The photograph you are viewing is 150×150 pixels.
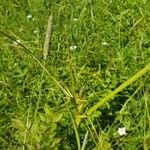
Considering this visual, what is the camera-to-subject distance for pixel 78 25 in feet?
9.43

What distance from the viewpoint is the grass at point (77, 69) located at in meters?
1.81

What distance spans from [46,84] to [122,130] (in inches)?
20.9

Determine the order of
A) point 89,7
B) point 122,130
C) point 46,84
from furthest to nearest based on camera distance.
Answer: point 89,7 → point 46,84 → point 122,130

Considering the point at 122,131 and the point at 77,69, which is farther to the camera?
the point at 77,69

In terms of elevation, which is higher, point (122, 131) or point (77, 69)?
point (77, 69)

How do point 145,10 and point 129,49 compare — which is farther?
point 145,10

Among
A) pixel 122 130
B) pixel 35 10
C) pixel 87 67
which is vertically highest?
pixel 35 10

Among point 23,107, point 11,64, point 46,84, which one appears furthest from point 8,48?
point 23,107

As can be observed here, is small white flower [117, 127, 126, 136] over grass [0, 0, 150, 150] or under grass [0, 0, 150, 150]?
under

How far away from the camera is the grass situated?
1806 mm

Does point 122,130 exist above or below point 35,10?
below

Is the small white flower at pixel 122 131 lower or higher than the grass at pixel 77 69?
lower

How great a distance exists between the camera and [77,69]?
2330 mm

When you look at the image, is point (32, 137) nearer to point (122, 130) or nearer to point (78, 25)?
point (122, 130)
